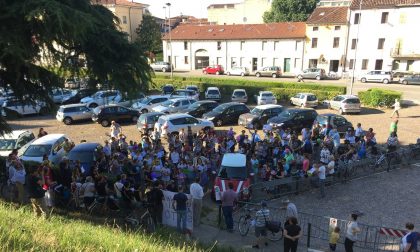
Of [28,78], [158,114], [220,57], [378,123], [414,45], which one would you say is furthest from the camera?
[220,57]

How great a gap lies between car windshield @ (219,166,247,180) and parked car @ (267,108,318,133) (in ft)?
30.0

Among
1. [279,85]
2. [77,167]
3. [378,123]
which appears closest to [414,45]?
[279,85]

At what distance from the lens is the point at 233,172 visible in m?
13.9

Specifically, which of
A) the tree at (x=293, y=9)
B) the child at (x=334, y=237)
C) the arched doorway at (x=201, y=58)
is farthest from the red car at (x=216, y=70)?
the child at (x=334, y=237)

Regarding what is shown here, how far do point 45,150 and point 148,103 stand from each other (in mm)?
13032

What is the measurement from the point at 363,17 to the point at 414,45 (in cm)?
725

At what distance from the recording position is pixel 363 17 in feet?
161

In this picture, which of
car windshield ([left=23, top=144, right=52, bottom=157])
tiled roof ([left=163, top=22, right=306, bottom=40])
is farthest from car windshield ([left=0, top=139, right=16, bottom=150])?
tiled roof ([left=163, top=22, right=306, bottom=40])

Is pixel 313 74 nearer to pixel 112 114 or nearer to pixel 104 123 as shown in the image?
pixel 112 114

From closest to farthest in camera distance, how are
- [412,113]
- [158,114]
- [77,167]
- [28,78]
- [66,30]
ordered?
[66,30] → [28,78] → [77,167] → [158,114] → [412,113]

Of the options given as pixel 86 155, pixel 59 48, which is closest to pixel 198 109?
pixel 86 155

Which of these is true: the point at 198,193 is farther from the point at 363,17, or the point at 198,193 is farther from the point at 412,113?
the point at 363,17

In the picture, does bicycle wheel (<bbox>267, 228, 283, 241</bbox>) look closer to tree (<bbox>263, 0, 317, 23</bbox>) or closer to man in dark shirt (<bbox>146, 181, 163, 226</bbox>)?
man in dark shirt (<bbox>146, 181, 163, 226</bbox>)

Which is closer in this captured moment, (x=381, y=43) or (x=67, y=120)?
(x=67, y=120)
